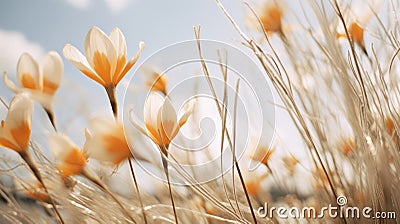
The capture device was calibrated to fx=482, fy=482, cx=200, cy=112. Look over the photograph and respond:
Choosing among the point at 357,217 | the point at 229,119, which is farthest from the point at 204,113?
the point at 357,217

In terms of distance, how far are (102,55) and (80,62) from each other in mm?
16

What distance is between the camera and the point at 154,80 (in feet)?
1.10

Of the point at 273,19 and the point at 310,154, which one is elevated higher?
the point at 273,19

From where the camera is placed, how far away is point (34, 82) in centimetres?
26

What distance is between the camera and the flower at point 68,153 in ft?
0.76

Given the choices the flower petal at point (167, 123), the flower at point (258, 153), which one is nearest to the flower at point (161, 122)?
the flower petal at point (167, 123)

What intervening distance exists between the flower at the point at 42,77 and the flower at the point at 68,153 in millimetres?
28

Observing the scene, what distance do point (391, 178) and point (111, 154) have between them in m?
0.19

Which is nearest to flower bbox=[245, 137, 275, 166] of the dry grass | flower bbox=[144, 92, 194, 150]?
the dry grass

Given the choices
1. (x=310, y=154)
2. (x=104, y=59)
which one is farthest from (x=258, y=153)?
(x=104, y=59)

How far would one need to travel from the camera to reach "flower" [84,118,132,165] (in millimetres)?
230

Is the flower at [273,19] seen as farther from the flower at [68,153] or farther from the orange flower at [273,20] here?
the flower at [68,153]

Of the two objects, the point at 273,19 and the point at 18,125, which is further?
the point at 273,19

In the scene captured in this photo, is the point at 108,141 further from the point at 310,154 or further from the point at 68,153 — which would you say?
the point at 310,154
